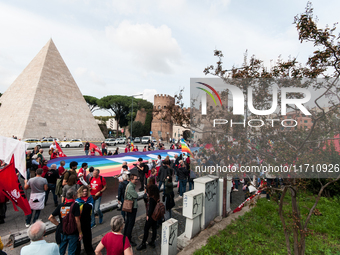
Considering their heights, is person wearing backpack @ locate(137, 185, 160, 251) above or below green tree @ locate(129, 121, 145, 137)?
below

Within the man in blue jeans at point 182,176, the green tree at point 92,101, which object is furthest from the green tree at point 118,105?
the man in blue jeans at point 182,176

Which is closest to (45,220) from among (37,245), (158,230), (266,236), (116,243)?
(158,230)

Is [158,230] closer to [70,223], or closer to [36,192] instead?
[70,223]

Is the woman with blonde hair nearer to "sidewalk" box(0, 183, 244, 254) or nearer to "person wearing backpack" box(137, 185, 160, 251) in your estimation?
"sidewalk" box(0, 183, 244, 254)

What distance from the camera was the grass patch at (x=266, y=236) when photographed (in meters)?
4.02

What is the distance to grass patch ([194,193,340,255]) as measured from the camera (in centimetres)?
402

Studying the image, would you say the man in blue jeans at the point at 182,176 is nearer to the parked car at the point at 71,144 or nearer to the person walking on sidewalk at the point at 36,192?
the person walking on sidewalk at the point at 36,192

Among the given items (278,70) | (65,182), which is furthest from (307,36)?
(65,182)

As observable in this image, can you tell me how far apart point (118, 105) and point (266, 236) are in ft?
175

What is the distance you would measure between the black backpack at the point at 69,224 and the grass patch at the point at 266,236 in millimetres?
2560

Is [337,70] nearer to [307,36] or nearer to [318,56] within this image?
[318,56]

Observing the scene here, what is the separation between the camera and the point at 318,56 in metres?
2.84

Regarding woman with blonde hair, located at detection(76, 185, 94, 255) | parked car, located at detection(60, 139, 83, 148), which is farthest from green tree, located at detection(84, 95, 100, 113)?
woman with blonde hair, located at detection(76, 185, 94, 255)

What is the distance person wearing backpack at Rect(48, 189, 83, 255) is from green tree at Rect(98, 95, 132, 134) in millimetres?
51376
